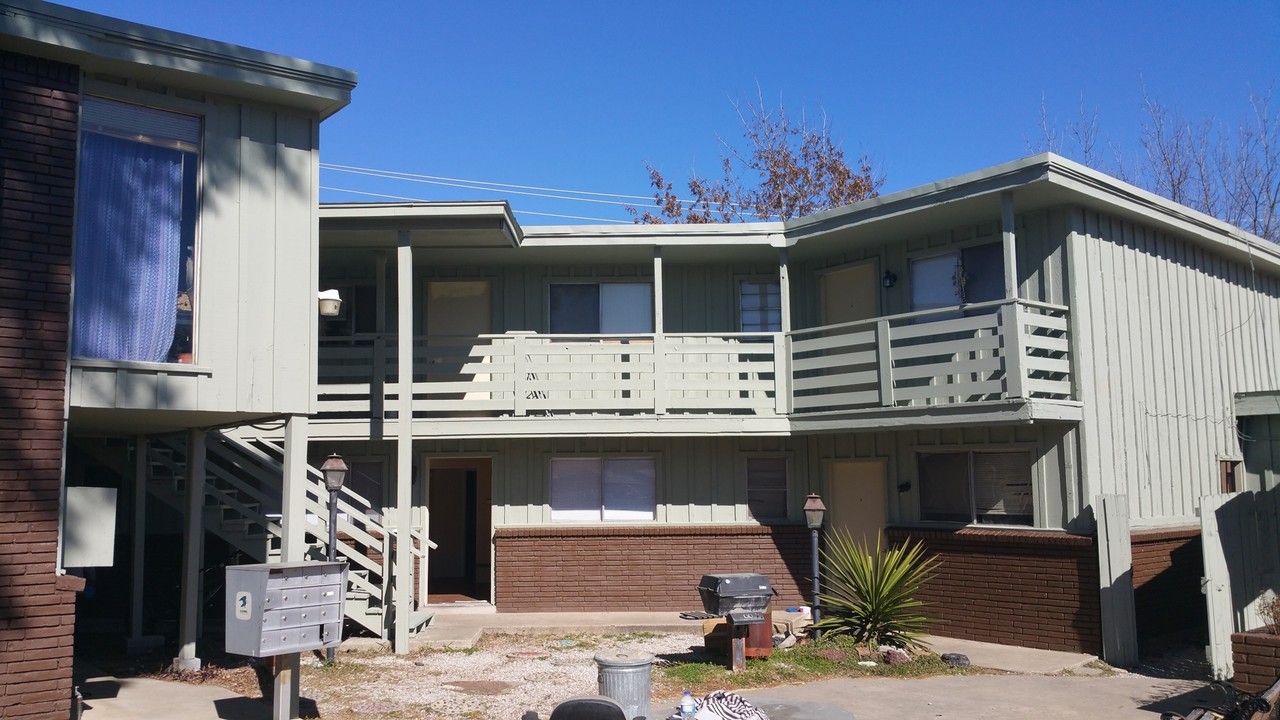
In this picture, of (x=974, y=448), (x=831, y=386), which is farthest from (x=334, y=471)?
(x=974, y=448)

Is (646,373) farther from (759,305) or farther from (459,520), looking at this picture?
(459,520)

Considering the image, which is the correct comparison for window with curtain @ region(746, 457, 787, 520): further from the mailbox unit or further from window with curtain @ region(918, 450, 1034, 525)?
the mailbox unit

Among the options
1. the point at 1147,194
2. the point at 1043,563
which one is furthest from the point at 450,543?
the point at 1147,194

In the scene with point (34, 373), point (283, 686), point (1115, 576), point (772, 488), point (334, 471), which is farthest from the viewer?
point (772, 488)

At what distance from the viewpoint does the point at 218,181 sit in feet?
33.1

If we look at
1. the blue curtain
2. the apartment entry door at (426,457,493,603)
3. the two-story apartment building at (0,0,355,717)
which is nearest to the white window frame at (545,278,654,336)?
the apartment entry door at (426,457,493,603)

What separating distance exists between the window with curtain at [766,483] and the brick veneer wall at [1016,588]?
2515 millimetres

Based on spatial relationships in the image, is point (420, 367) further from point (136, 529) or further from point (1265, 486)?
point (1265, 486)

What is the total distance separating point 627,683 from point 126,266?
572 centimetres

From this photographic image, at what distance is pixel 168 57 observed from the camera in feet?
31.5

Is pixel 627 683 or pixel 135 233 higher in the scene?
pixel 135 233

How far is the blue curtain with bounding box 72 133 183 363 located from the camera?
9.33 metres

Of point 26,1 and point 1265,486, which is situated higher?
point 26,1

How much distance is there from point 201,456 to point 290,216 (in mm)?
3312
